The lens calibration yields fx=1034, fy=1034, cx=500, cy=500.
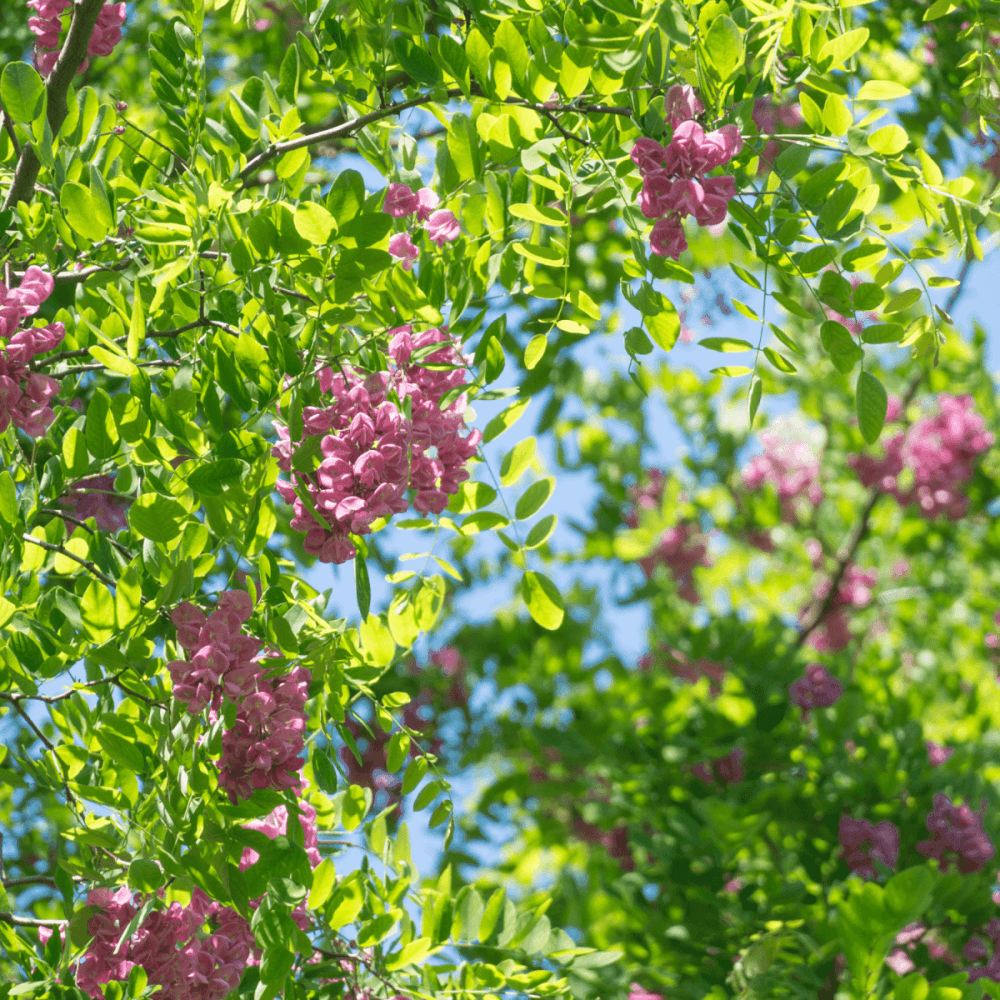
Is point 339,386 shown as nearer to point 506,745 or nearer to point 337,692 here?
point 337,692

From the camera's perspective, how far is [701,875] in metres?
2.44

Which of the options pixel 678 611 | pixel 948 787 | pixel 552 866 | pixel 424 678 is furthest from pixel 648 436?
pixel 948 787

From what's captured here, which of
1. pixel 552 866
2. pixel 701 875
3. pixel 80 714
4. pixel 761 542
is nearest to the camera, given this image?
pixel 80 714

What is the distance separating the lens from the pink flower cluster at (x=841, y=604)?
4426 millimetres

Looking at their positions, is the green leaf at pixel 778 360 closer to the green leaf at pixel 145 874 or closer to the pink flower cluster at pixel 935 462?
the green leaf at pixel 145 874

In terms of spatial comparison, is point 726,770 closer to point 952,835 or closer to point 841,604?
point 952,835

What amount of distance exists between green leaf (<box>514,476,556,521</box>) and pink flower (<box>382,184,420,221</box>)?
1.35 feet

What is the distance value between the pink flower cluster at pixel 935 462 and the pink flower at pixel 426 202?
135 inches

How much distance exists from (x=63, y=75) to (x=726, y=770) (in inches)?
89.3

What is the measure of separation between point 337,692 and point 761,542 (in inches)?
146

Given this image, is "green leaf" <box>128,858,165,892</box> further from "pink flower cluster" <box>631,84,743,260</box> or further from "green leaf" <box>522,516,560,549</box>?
"pink flower cluster" <box>631,84,743,260</box>

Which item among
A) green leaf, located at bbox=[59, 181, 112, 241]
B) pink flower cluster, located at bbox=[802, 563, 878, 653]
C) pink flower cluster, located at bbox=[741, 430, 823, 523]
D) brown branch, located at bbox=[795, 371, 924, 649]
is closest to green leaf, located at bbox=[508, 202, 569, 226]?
green leaf, located at bbox=[59, 181, 112, 241]

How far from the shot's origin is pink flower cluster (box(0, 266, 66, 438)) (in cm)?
127

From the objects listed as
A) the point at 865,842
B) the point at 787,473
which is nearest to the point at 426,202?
the point at 865,842
